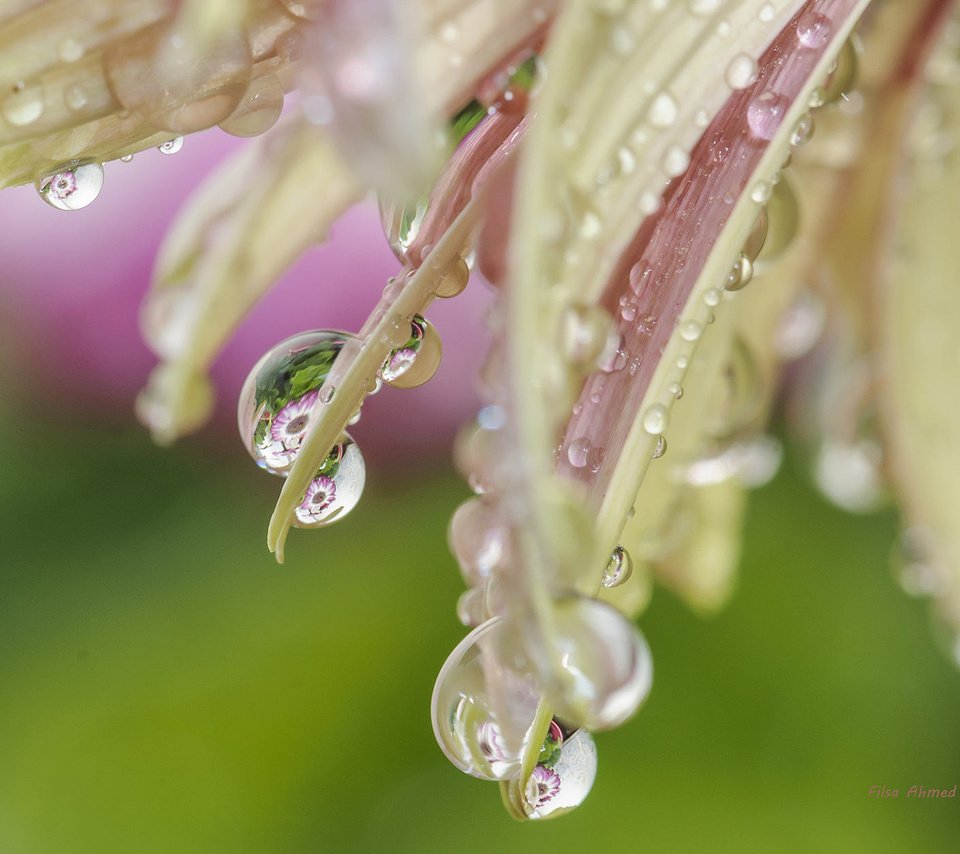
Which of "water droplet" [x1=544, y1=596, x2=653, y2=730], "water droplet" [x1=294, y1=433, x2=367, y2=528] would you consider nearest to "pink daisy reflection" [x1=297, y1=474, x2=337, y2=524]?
"water droplet" [x1=294, y1=433, x2=367, y2=528]

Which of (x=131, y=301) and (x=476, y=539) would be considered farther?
(x=131, y=301)

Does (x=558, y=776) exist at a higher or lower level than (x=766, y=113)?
lower

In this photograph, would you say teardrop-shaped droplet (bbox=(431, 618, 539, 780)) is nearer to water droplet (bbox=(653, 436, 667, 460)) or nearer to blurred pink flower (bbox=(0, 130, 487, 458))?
water droplet (bbox=(653, 436, 667, 460))

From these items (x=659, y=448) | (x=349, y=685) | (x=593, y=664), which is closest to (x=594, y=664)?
(x=593, y=664)

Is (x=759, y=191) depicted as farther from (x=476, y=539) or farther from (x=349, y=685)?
(x=349, y=685)

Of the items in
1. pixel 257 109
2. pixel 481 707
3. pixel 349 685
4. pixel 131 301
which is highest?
pixel 257 109

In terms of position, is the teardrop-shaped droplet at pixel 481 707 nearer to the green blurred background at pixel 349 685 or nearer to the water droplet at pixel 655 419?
the water droplet at pixel 655 419

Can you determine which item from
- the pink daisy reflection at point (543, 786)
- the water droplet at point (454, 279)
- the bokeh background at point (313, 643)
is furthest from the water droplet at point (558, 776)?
the bokeh background at point (313, 643)
